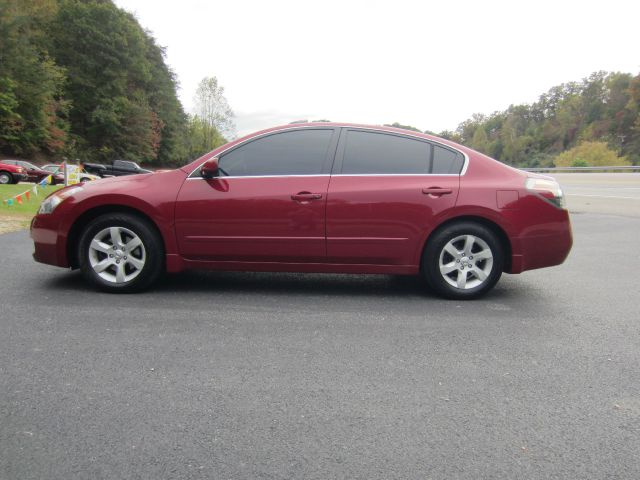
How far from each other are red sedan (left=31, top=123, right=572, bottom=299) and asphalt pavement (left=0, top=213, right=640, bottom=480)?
1.05 feet

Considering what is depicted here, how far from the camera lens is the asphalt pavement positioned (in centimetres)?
215

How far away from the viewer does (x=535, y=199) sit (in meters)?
4.66

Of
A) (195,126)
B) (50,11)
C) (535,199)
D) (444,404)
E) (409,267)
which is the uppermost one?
(50,11)

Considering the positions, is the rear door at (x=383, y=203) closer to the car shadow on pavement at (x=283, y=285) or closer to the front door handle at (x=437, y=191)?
the front door handle at (x=437, y=191)

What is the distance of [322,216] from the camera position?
15.1 ft

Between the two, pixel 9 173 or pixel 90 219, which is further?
pixel 9 173

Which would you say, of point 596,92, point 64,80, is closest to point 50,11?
point 64,80

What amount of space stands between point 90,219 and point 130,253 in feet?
1.70

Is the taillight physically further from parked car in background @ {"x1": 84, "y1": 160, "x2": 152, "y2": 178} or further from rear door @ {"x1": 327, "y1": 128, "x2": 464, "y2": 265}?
parked car in background @ {"x1": 84, "y1": 160, "x2": 152, "y2": 178}

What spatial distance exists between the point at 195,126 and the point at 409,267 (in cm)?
7466

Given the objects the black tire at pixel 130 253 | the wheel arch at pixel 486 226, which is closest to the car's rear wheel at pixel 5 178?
the black tire at pixel 130 253

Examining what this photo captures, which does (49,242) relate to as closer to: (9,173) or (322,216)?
(322,216)

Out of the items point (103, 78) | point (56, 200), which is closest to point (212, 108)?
point (103, 78)

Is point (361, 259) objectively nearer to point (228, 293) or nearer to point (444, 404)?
point (228, 293)
